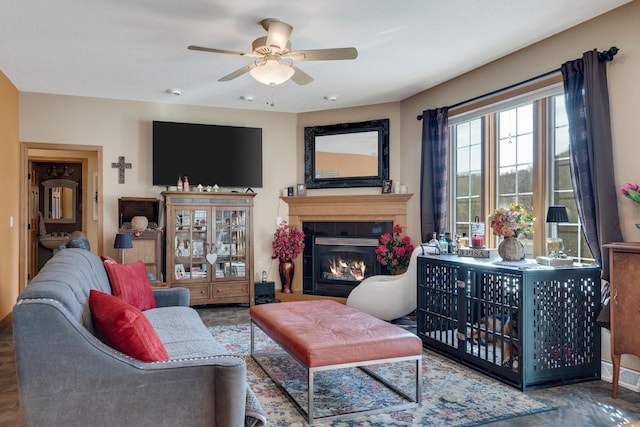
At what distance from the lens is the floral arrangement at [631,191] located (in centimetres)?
295

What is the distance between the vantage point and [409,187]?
18.8ft

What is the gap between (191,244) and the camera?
226 inches

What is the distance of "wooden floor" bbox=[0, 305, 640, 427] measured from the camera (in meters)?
2.60

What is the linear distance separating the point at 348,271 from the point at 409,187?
4.48 feet

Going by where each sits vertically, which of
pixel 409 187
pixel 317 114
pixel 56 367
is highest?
pixel 317 114

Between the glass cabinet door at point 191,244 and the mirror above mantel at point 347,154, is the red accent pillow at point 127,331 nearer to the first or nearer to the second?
the glass cabinet door at point 191,244

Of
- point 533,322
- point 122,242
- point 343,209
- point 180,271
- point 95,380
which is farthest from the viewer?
point 343,209

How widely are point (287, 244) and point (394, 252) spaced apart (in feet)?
4.62

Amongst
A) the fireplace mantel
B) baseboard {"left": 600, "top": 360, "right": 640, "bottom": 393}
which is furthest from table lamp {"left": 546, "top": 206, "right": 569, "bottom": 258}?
the fireplace mantel

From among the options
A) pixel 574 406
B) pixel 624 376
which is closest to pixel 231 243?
pixel 574 406

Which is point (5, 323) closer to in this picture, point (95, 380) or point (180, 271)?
point (180, 271)

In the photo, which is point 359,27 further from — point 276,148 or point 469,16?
point 276,148

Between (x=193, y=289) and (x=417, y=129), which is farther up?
(x=417, y=129)

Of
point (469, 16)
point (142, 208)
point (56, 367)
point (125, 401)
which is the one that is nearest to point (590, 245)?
point (469, 16)
